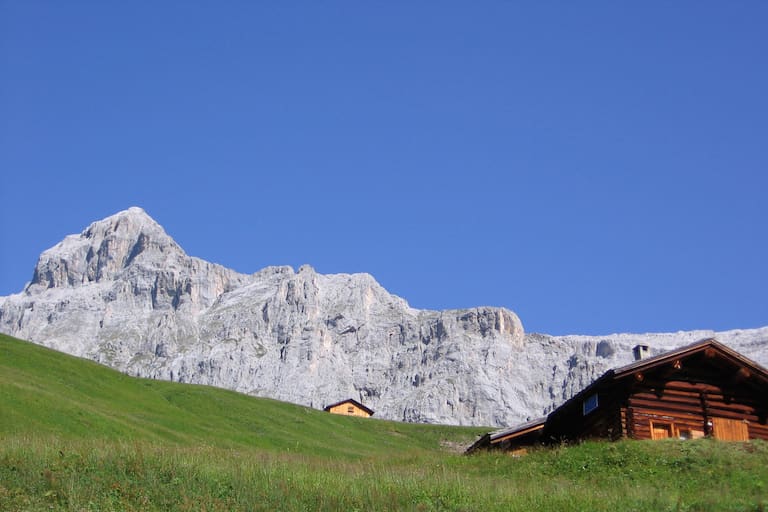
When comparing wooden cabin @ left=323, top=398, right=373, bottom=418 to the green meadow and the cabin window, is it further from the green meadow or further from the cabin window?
the cabin window

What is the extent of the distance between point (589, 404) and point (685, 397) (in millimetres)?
4621

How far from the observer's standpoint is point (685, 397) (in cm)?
4094

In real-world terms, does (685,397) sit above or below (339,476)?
above

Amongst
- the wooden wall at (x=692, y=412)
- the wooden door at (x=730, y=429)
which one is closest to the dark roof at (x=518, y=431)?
the wooden wall at (x=692, y=412)

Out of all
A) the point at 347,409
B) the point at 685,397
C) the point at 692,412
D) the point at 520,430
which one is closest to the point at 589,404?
the point at 685,397

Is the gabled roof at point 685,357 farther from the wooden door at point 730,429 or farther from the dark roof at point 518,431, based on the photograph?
the dark roof at point 518,431

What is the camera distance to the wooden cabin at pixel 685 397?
39875 mm

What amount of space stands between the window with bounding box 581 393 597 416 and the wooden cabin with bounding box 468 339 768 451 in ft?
0.16

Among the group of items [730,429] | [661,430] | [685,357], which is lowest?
[661,430]

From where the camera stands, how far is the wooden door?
1603 inches

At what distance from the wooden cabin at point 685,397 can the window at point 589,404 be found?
5 centimetres

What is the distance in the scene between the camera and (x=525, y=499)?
2416 centimetres

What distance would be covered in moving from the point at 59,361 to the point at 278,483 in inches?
2268

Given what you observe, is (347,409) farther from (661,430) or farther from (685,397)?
(661,430)
